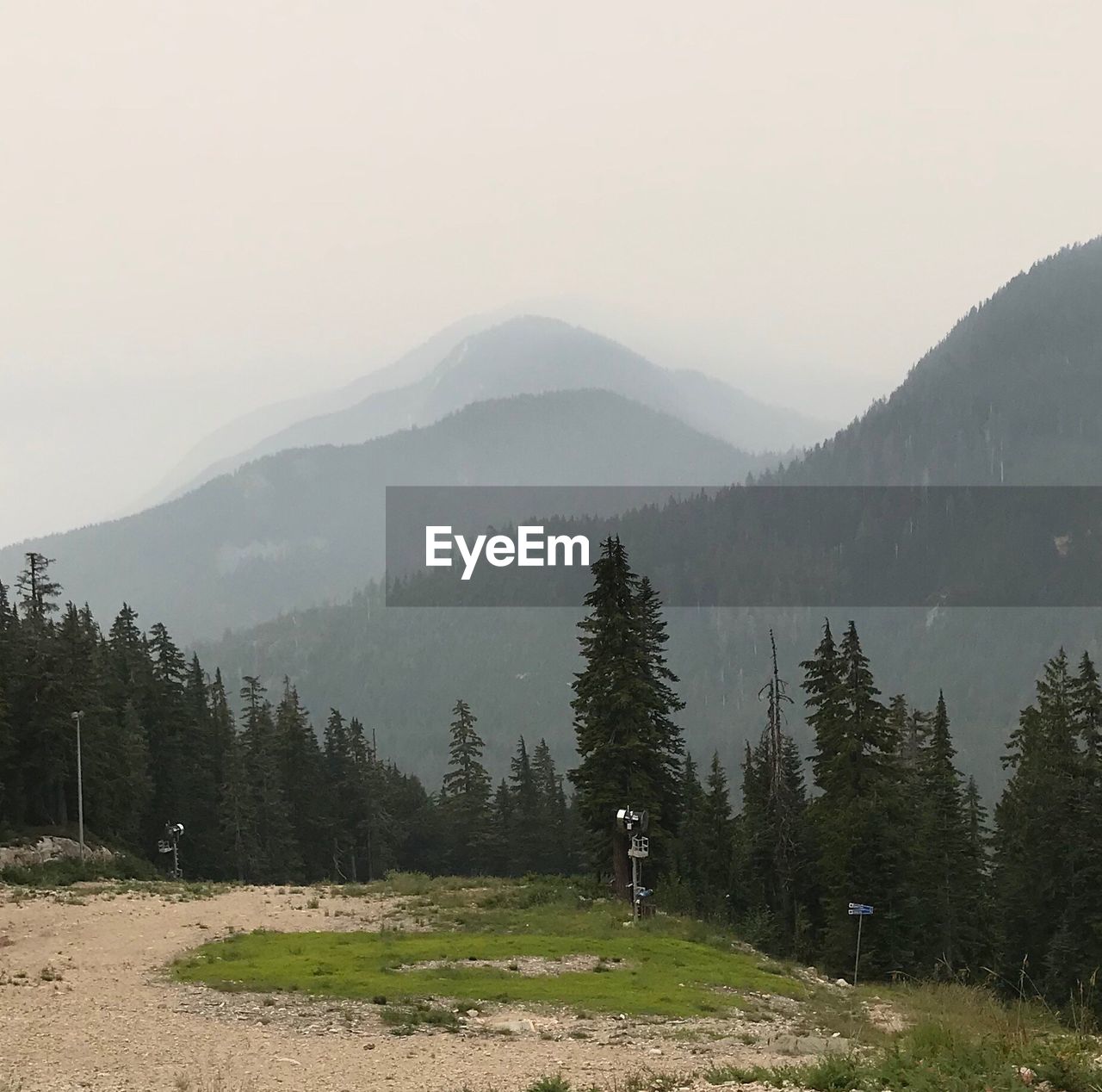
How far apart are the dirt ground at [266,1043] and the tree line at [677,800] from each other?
2023 cm

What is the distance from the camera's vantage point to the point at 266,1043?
65.2 ft

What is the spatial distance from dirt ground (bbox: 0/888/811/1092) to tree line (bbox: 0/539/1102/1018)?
20.2 m

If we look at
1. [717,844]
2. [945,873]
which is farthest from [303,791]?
[945,873]

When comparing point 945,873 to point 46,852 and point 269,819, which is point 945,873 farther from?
point 269,819

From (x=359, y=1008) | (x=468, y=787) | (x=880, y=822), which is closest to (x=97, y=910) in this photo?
(x=359, y=1008)

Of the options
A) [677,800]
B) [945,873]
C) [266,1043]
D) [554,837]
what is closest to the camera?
[266,1043]

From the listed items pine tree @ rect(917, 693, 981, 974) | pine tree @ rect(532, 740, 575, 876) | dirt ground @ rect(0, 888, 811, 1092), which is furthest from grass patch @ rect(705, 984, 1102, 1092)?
pine tree @ rect(532, 740, 575, 876)

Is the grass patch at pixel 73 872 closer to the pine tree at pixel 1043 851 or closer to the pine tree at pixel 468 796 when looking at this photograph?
the pine tree at pixel 468 796

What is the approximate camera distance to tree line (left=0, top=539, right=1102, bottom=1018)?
4700cm

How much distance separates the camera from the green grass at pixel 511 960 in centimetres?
2475

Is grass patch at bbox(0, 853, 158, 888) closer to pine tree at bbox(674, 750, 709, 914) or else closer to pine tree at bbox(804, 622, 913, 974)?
pine tree at bbox(674, 750, 709, 914)

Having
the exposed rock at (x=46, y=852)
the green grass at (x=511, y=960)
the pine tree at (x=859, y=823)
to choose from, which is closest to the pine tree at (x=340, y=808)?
the exposed rock at (x=46, y=852)

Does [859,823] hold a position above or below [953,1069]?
below

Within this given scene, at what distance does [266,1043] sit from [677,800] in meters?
31.7
